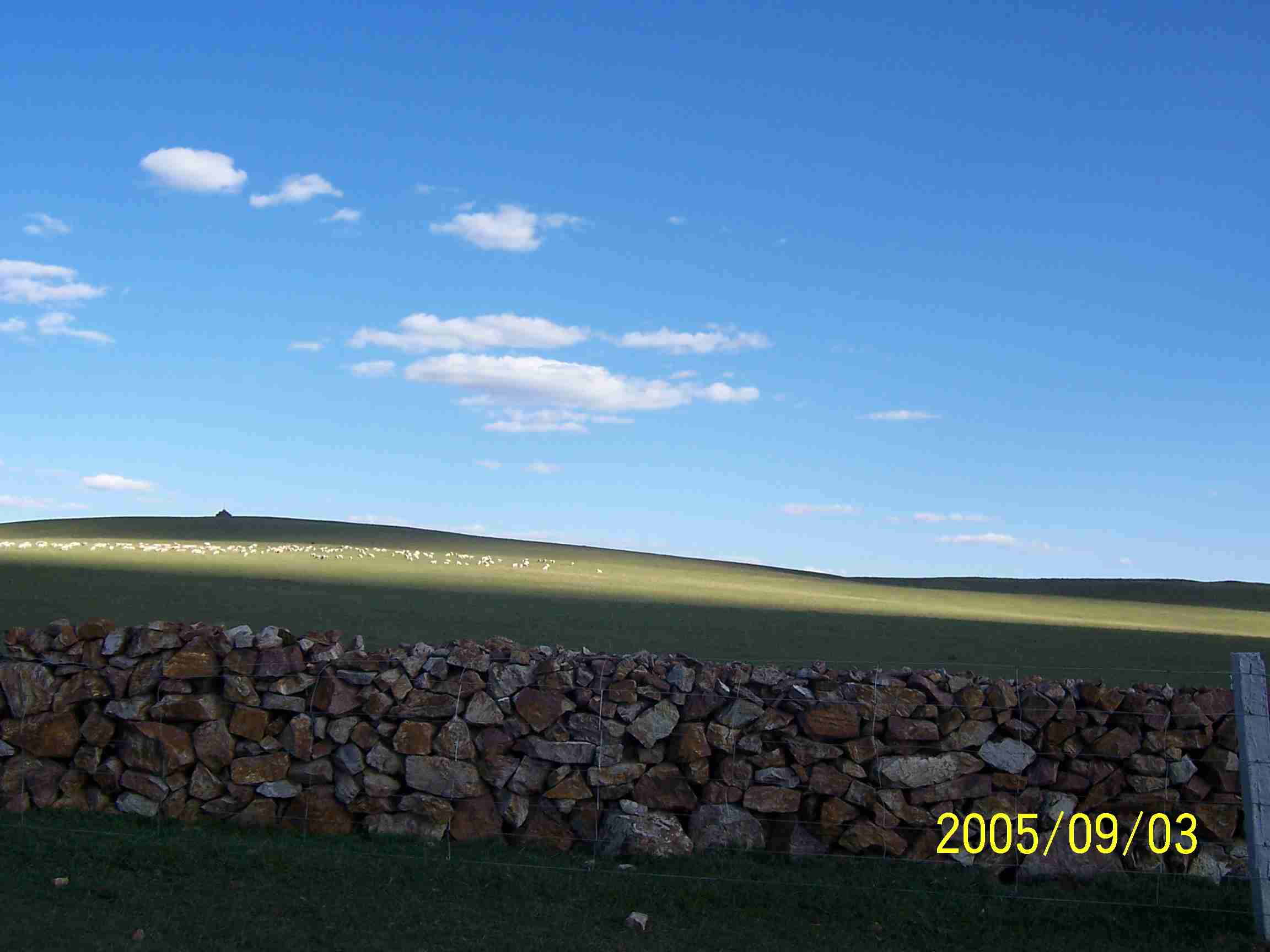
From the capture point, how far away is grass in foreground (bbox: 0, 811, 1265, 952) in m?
7.67

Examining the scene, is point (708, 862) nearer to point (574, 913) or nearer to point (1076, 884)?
point (574, 913)

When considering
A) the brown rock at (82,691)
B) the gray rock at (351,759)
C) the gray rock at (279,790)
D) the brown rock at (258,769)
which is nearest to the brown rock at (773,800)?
the gray rock at (351,759)

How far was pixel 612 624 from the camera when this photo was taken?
33.8 metres

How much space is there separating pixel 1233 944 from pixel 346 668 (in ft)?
23.6

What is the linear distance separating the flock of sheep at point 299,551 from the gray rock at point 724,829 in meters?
49.2

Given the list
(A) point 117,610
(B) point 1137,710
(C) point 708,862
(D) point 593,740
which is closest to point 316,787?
(D) point 593,740

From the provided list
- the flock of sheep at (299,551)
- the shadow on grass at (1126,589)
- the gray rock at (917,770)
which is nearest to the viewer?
the gray rock at (917,770)

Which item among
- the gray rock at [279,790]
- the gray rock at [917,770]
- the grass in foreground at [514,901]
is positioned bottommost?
the grass in foreground at [514,901]

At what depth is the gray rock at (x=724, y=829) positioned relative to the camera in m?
9.70

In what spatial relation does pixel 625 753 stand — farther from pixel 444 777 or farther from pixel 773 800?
pixel 444 777

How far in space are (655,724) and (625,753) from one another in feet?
1.20

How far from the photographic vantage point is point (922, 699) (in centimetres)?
Result: 997

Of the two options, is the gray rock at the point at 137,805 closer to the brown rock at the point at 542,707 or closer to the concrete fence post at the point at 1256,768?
the brown rock at the point at 542,707

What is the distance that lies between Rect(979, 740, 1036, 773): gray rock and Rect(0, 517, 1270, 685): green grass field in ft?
6.54
